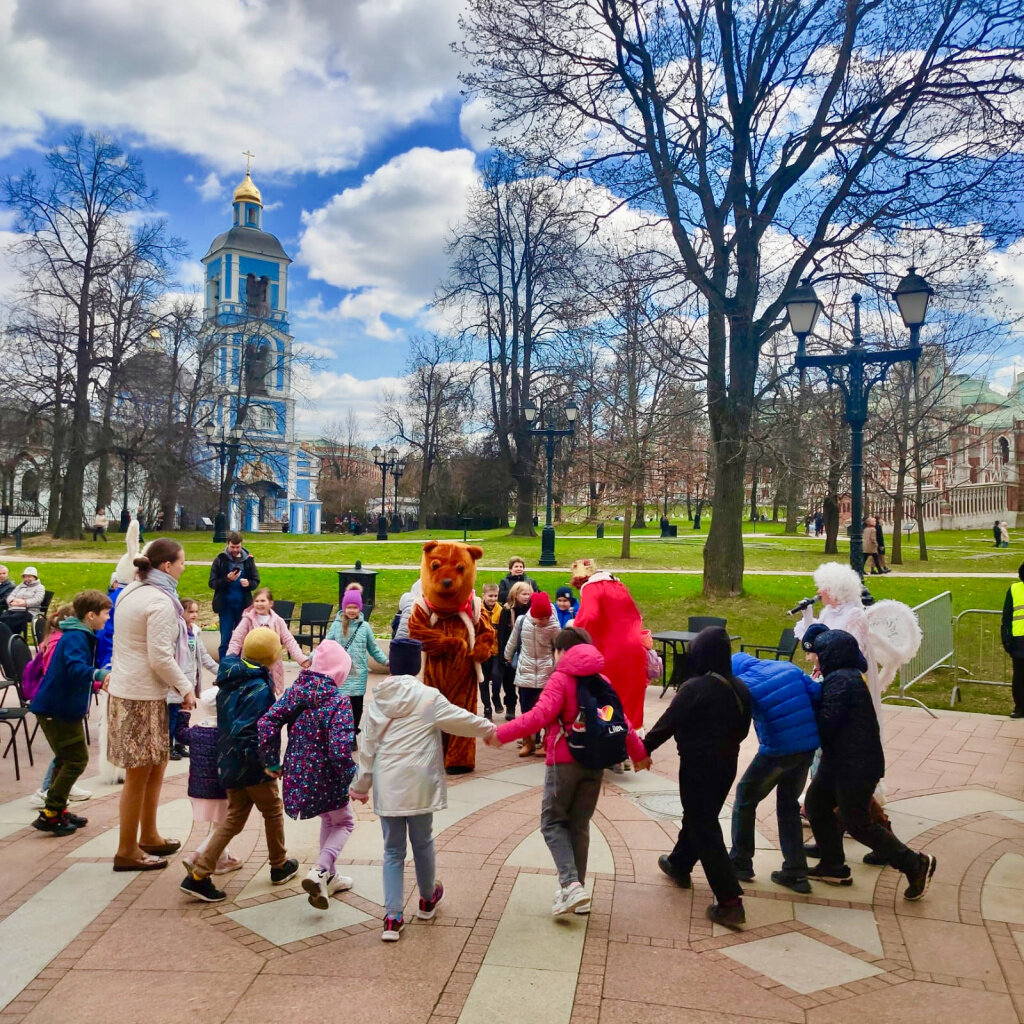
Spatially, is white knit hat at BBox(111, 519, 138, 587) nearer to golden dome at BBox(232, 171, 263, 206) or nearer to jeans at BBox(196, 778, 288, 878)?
jeans at BBox(196, 778, 288, 878)

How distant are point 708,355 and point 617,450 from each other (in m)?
10.6

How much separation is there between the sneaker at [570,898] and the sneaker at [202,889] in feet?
6.58

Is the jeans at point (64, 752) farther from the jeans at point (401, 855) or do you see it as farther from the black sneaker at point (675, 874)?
the black sneaker at point (675, 874)

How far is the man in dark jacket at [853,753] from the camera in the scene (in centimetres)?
506

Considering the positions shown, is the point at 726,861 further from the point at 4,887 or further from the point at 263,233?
the point at 263,233

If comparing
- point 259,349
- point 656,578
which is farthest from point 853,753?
point 259,349

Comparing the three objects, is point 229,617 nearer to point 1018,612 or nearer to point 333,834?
point 333,834

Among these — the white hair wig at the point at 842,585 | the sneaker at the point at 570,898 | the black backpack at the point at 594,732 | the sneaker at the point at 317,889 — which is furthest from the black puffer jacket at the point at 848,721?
the sneaker at the point at 317,889

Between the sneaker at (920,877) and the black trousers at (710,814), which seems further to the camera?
the sneaker at (920,877)

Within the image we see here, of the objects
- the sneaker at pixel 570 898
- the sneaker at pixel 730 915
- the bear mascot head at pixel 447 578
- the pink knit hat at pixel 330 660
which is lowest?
the sneaker at pixel 730 915

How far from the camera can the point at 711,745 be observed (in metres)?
4.83

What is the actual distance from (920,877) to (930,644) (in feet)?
25.1

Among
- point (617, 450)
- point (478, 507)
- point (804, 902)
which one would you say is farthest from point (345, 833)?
point (478, 507)

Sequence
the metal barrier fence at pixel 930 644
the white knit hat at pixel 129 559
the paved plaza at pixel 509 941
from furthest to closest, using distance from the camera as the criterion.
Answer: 1. the metal barrier fence at pixel 930 644
2. the white knit hat at pixel 129 559
3. the paved plaza at pixel 509 941
